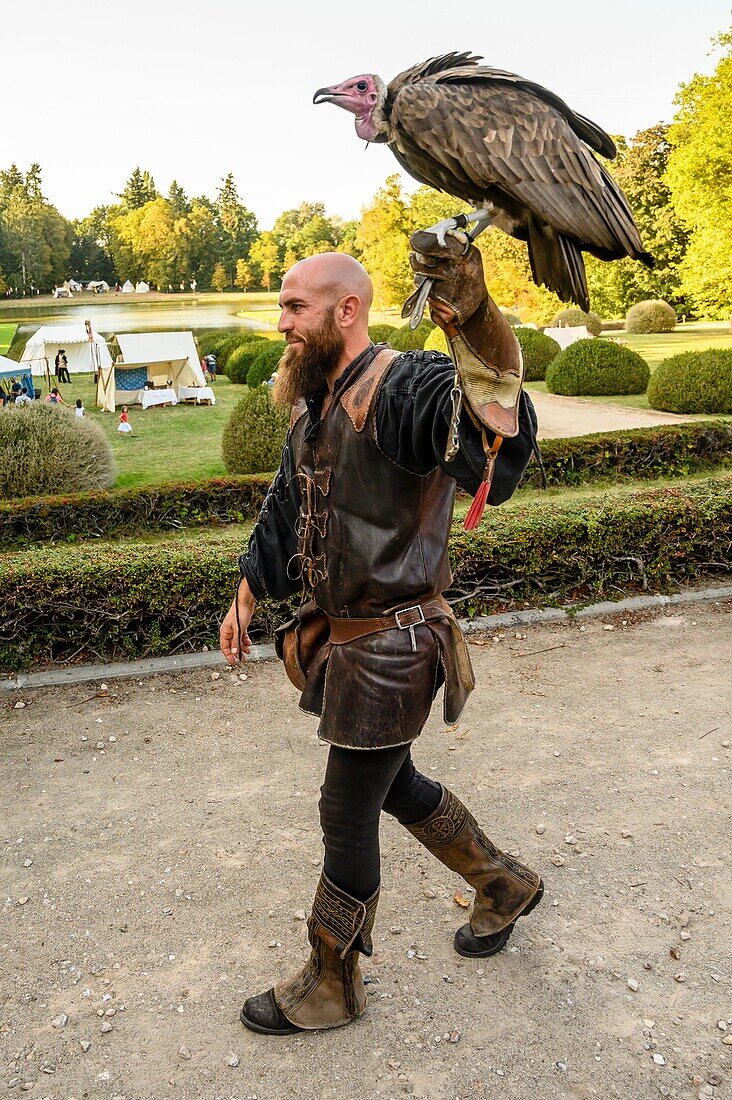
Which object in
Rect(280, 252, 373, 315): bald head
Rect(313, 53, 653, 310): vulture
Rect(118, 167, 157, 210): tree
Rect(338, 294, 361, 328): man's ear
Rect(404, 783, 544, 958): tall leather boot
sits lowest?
Rect(404, 783, 544, 958): tall leather boot

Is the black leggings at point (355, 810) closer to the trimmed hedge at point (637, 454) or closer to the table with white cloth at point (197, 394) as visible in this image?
the trimmed hedge at point (637, 454)

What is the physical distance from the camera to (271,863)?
3486 mm

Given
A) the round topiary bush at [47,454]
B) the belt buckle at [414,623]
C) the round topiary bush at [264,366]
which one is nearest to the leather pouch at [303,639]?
the belt buckle at [414,623]

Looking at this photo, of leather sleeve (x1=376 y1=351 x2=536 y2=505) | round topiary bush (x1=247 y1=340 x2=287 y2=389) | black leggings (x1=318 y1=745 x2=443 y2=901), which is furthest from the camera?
round topiary bush (x1=247 y1=340 x2=287 y2=389)

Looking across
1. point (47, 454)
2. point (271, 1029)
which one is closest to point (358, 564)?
point (271, 1029)

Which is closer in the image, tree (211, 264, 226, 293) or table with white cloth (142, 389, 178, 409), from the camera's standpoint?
table with white cloth (142, 389, 178, 409)

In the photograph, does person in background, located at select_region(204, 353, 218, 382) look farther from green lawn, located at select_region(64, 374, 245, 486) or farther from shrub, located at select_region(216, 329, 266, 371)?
green lawn, located at select_region(64, 374, 245, 486)

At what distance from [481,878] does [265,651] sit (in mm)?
2833

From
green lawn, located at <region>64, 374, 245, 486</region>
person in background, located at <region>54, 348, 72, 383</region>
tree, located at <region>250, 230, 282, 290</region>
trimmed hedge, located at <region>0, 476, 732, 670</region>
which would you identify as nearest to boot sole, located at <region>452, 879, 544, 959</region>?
trimmed hedge, located at <region>0, 476, 732, 670</region>

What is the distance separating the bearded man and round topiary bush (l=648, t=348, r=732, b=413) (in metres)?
14.4

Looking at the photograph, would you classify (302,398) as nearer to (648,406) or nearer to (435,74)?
(435,74)

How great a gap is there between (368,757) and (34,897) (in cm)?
165

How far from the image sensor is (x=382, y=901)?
128 inches

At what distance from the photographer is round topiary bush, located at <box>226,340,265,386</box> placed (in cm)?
2725
